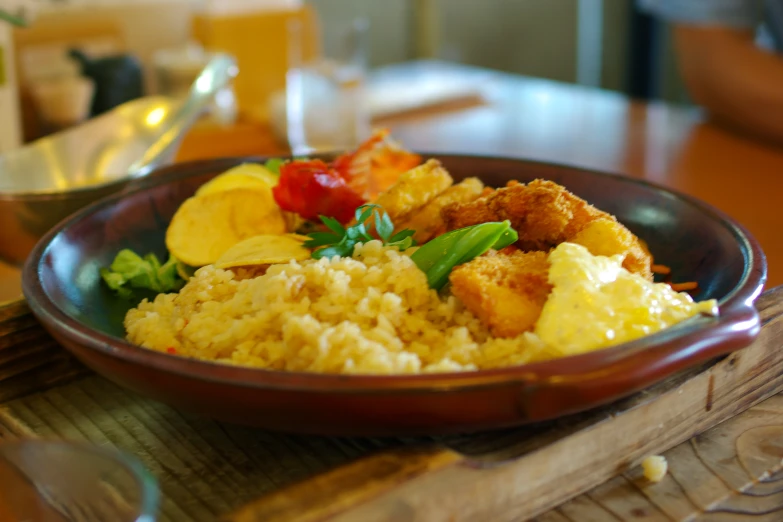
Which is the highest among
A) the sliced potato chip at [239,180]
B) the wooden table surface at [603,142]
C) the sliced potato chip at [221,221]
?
the sliced potato chip at [239,180]

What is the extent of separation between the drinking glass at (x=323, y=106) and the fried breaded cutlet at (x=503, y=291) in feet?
4.13

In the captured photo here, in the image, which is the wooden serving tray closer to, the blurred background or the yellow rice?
the yellow rice

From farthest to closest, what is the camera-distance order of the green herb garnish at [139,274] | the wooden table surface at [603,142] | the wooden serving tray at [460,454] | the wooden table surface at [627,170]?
the wooden table surface at [603,142] → the green herb garnish at [139,274] → the wooden table surface at [627,170] → the wooden serving tray at [460,454]

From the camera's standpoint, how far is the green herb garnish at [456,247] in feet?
2.99

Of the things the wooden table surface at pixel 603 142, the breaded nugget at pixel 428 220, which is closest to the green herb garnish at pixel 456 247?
the breaded nugget at pixel 428 220

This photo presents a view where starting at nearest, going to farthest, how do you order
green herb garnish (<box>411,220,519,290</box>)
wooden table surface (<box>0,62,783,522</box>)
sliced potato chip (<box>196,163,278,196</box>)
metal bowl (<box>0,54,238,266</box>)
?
1. wooden table surface (<box>0,62,783,522</box>)
2. green herb garnish (<box>411,220,519,290</box>)
3. sliced potato chip (<box>196,163,278,196</box>)
4. metal bowl (<box>0,54,238,266</box>)

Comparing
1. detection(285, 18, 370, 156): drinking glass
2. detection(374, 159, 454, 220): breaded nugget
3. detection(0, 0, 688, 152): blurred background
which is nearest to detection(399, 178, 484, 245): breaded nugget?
detection(374, 159, 454, 220): breaded nugget

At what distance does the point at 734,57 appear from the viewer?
2430 millimetres

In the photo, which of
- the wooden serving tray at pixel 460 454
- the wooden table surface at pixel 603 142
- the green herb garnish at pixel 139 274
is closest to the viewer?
the wooden serving tray at pixel 460 454

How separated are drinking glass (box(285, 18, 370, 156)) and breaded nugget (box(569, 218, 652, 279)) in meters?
1.20

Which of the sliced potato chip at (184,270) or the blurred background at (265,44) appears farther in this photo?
the blurred background at (265,44)

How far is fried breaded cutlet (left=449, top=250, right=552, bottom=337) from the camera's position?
80 centimetres

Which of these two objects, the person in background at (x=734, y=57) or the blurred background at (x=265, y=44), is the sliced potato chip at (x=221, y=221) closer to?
the blurred background at (x=265, y=44)

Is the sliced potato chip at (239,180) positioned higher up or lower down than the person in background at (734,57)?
higher up
